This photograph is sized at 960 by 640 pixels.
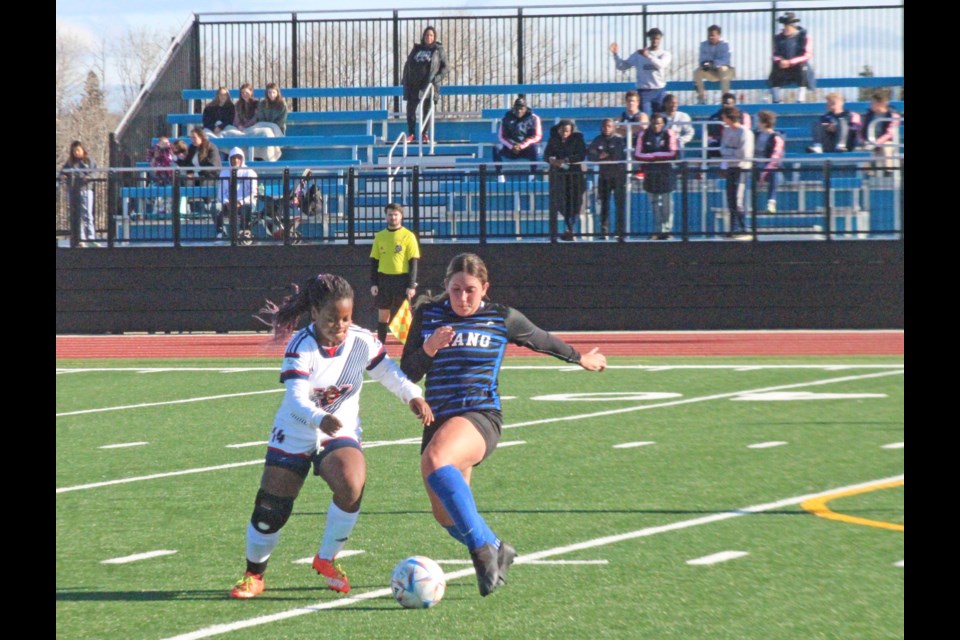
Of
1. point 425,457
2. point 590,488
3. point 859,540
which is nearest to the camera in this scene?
point 425,457

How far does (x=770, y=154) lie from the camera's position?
2545 cm

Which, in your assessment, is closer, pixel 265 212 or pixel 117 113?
pixel 265 212

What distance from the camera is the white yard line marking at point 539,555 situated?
6555 millimetres

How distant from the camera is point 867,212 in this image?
24.8 meters

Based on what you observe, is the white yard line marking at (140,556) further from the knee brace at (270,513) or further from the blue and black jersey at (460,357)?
the blue and black jersey at (460,357)

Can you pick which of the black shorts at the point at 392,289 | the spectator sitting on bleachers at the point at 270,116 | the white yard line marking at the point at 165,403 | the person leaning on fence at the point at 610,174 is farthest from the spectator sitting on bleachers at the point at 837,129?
the white yard line marking at the point at 165,403

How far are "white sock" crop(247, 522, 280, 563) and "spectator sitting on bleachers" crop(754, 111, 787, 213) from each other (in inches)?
730

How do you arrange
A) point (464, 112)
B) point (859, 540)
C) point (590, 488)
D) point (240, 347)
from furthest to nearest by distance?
point (464, 112) → point (240, 347) → point (590, 488) → point (859, 540)

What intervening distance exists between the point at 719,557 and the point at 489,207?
17808mm

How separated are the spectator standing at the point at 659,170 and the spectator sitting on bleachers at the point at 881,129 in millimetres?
3721
